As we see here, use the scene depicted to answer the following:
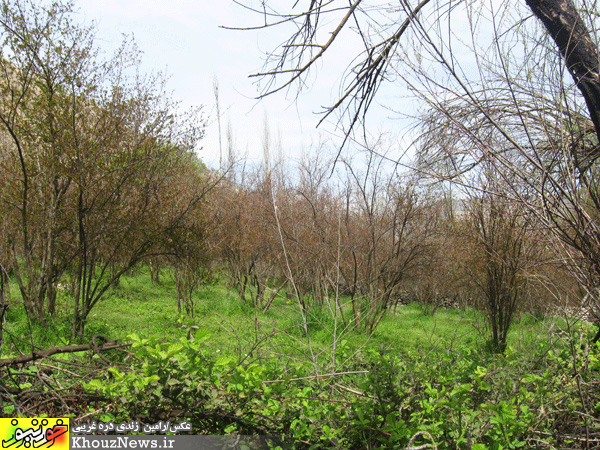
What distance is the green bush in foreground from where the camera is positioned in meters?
1.55

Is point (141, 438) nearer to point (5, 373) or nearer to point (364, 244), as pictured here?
point (5, 373)

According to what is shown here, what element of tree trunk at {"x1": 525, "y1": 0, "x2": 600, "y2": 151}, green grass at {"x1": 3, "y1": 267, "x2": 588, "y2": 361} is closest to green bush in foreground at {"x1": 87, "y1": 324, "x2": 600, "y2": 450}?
tree trunk at {"x1": 525, "y1": 0, "x2": 600, "y2": 151}

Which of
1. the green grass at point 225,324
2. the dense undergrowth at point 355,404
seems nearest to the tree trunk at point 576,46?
the dense undergrowth at point 355,404

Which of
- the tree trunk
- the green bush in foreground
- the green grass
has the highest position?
the tree trunk

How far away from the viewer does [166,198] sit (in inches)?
276

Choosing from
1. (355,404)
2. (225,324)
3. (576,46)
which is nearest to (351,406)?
(355,404)

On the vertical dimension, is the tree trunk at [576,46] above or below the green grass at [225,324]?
above

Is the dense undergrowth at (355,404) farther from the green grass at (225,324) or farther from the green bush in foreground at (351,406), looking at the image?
the green grass at (225,324)

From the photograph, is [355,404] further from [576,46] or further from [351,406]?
[576,46]

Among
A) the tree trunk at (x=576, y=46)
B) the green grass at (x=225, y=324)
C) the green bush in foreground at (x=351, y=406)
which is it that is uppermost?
the tree trunk at (x=576, y=46)

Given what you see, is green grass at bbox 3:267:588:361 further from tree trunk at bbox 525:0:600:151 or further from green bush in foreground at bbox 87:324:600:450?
tree trunk at bbox 525:0:600:151

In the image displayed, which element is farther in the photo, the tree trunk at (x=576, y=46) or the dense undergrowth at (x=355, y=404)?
the tree trunk at (x=576, y=46)

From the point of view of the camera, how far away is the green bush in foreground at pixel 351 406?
60.9 inches

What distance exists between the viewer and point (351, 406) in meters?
1.73
